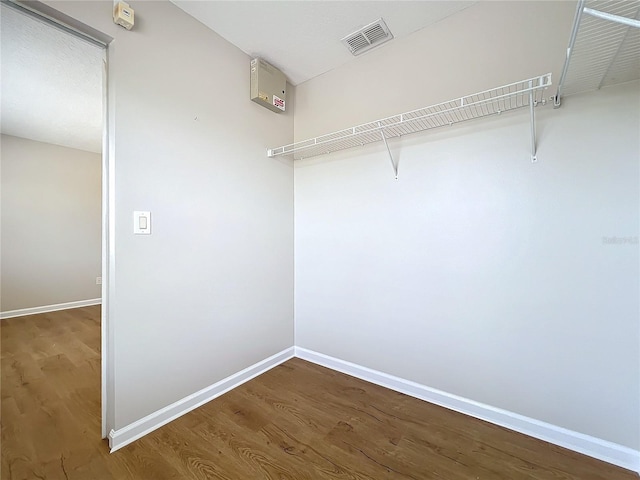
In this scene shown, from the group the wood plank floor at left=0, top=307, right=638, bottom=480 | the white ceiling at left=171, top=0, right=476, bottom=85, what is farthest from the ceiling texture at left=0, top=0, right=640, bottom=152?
the wood plank floor at left=0, top=307, right=638, bottom=480

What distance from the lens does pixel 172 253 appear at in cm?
164

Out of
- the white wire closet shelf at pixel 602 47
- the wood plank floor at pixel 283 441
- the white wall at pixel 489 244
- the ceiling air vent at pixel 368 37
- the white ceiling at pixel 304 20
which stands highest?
the white ceiling at pixel 304 20

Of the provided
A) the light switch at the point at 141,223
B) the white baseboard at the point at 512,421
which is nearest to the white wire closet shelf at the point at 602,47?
the white baseboard at the point at 512,421

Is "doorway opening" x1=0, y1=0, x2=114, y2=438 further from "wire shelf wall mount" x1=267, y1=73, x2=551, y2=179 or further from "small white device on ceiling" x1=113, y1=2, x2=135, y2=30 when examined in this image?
"wire shelf wall mount" x1=267, y1=73, x2=551, y2=179

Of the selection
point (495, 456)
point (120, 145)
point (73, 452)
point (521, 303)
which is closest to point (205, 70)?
point (120, 145)

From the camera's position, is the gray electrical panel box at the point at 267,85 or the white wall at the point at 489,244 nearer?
the white wall at the point at 489,244

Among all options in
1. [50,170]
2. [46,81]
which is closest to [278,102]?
[46,81]

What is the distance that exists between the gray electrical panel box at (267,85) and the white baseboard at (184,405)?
219 centimetres

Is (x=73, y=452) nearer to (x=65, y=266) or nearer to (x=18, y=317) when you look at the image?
(x=18, y=317)

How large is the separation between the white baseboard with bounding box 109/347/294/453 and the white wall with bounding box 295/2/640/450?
22.4 inches

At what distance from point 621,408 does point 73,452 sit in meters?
2.79

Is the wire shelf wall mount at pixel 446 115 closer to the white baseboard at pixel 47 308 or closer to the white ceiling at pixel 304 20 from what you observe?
the white ceiling at pixel 304 20

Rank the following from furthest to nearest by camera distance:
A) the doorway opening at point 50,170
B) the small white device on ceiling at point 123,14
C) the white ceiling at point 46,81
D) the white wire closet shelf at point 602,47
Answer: the doorway opening at point 50,170, the white ceiling at point 46,81, the small white device on ceiling at point 123,14, the white wire closet shelf at point 602,47

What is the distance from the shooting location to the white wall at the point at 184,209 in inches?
56.4
